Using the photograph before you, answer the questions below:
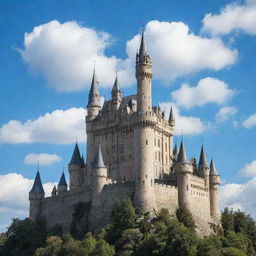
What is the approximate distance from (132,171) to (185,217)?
13.7 meters

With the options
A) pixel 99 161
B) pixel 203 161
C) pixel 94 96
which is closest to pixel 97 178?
pixel 99 161

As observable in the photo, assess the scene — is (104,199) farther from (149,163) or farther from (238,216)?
(238,216)

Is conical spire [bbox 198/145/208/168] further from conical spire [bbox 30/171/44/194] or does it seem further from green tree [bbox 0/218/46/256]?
green tree [bbox 0/218/46/256]

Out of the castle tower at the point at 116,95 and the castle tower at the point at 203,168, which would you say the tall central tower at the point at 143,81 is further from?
the castle tower at the point at 203,168

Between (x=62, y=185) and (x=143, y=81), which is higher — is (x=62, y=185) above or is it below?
below

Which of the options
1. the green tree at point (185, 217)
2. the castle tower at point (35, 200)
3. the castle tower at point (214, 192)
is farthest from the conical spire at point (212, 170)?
the castle tower at point (35, 200)

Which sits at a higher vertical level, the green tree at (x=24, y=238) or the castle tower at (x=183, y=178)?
the castle tower at (x=183, y=178)

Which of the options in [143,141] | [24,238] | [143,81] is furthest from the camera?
[24,238]

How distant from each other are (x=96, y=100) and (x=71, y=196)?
20177 mm

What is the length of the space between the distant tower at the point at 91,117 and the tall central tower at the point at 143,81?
598 inches

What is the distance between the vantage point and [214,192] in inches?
4464

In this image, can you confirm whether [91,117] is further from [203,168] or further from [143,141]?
[203,168]

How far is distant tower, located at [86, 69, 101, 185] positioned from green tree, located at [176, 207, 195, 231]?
1955 cm

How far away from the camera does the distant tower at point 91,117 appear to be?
116125mm
